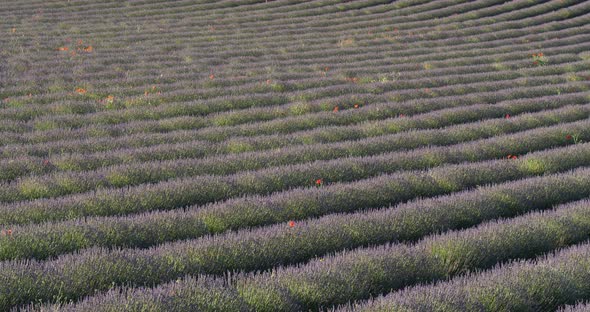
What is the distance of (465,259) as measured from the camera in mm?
4598

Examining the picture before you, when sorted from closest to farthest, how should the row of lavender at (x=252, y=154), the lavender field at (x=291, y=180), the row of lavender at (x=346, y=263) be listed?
the row of lavender at (x=346, y=263) → the lavender field at (x=291, y=180) → the row of lavender at (x=252, y=154)

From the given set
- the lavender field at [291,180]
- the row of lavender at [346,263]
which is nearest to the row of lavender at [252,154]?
the lavender field at [291,180]

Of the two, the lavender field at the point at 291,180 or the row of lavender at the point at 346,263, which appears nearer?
the row of lavender at the point at 346,263

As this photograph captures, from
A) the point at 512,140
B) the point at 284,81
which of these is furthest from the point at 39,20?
the point at 512,140

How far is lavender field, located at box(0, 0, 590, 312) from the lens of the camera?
3.96 m

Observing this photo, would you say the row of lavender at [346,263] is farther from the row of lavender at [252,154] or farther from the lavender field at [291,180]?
the row of lavender at [252,154]

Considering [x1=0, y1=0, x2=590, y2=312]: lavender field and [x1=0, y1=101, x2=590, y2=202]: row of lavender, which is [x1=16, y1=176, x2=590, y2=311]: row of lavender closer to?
[x1=0, y1=0, x2=590, y2=312]: lavender field

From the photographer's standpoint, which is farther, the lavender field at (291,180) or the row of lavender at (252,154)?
A: the row of lavender at (252,154)

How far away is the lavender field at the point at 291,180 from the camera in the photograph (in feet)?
13.0

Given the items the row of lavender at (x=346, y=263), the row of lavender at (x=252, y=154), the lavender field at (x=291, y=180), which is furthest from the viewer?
the row of lavender at (x=252, y=154)

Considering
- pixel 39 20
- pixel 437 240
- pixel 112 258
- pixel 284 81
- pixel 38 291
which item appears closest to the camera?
pixel 38 291

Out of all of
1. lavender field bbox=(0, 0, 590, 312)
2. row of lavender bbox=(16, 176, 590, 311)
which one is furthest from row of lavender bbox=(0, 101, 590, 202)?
row of lavender bbox=(16, 176, 590, 311)

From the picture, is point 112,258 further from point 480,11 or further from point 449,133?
point 480,11

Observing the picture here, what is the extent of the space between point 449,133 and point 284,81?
4.65 metres
